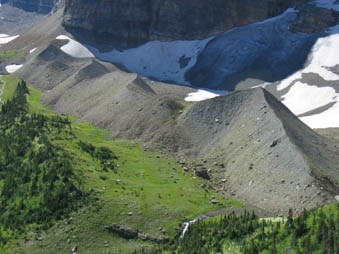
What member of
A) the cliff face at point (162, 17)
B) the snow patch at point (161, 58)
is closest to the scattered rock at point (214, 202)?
the snow patch at point (161, 58)

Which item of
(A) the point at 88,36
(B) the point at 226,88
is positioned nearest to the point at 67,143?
(B) the point at 226,88

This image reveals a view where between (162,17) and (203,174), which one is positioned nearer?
(203,174)

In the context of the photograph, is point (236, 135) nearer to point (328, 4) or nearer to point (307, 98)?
point (307, 98)

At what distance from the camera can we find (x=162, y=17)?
588ft

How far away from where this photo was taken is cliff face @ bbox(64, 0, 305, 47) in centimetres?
17075

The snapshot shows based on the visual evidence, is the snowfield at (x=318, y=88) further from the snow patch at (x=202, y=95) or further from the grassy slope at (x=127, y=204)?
the grassy slope at (x=127, y=204)

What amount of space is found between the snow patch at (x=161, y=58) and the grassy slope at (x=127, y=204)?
76147 millimetres

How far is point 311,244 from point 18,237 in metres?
30.2

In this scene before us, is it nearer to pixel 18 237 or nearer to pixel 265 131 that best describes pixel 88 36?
pixel 265 131

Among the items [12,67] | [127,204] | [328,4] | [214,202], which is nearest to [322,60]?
[328,4]

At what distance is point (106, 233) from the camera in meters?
61.1

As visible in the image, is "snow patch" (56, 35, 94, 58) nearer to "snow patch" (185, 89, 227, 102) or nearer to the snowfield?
"snow patch" (185, 89, 227, 102)

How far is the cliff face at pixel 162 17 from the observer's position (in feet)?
560

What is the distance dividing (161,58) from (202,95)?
34.3m
